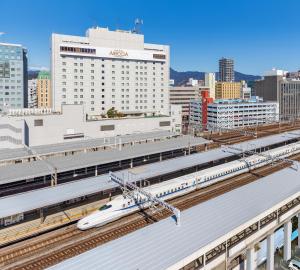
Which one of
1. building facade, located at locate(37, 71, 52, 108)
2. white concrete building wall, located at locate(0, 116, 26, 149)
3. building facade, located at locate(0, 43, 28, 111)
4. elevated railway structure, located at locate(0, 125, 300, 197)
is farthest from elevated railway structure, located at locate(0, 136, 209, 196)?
building facade, located at locate(37, 71, 52, 108)

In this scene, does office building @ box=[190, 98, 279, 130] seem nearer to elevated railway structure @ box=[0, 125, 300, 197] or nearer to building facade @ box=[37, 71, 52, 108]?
building facade @ box=[37, 71, 52, 108]

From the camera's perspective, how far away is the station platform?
32000 millimetres

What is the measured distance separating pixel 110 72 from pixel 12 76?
6174cm

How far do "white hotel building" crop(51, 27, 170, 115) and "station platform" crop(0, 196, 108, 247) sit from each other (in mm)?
65657

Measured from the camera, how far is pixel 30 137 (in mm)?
78250

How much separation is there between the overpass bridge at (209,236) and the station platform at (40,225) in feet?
40.8

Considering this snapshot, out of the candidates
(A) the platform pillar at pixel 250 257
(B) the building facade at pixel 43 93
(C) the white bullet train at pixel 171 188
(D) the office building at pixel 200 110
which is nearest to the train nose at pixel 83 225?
(C) the white bullet train at pixel 171 188

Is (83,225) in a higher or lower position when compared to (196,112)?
lower

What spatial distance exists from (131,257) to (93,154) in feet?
113

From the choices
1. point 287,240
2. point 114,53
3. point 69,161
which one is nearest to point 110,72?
point 114,53

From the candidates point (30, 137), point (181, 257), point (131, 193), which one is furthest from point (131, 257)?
point (30, 137)

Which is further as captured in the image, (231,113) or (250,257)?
(231,113)

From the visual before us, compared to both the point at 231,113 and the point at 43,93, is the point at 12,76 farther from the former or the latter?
the point at 231,113

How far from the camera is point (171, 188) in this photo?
43031 mm
